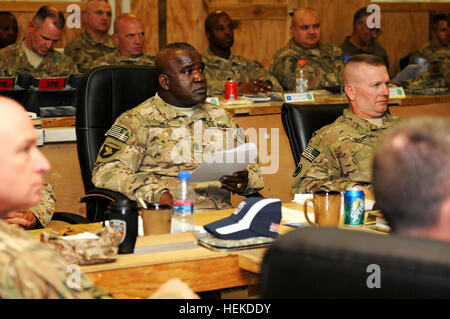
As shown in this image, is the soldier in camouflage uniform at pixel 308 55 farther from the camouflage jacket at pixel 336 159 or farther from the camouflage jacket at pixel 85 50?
the camouflage jacket at pixel 336 159

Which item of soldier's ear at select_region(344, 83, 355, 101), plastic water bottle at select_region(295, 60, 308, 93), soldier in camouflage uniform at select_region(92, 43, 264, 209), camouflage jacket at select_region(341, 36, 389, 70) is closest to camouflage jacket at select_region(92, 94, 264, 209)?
soldier in camouflage uniform at select_region(92, 43, 264, 209)

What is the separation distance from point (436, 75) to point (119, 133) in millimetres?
4427

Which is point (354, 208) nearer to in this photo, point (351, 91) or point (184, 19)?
point (351, 91)

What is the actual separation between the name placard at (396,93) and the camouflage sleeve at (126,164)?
98.8 inches

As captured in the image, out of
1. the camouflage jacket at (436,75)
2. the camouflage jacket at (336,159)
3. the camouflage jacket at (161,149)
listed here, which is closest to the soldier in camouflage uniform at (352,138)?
the camouflage jacket at (336,159)

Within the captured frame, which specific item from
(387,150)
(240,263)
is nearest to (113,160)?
(240,263)

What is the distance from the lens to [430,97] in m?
4.94

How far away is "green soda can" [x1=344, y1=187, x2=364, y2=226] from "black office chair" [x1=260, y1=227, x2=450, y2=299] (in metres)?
1.21

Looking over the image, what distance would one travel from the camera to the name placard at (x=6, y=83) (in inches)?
146

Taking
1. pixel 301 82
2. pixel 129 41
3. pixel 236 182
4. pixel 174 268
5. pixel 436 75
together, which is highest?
pixel 129 41

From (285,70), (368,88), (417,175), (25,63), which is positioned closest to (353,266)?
(417,175)

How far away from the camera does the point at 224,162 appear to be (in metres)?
2.26

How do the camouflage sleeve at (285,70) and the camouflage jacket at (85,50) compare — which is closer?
the camouflage sleeve at (285,70)
